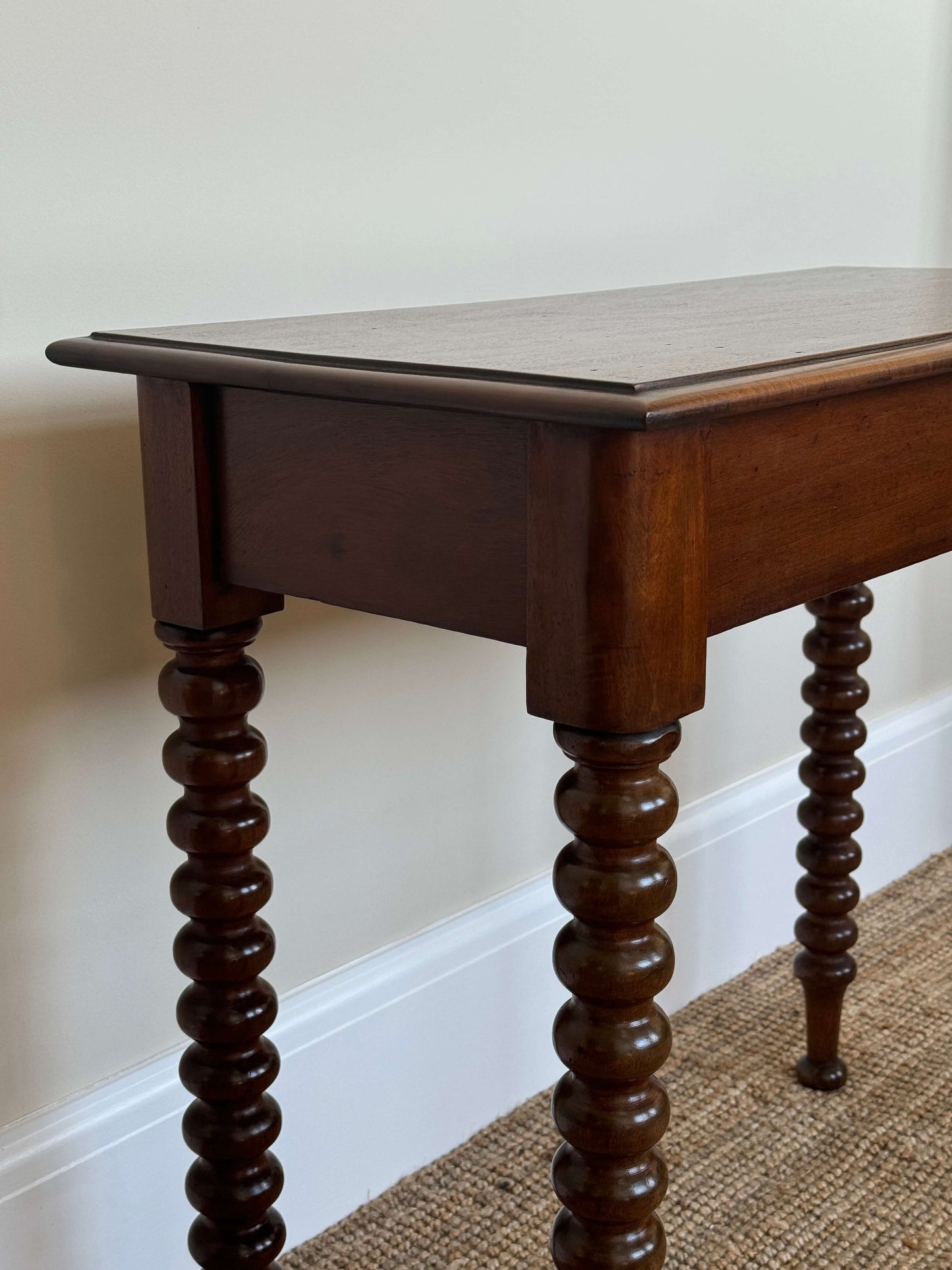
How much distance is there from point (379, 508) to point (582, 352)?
142mm

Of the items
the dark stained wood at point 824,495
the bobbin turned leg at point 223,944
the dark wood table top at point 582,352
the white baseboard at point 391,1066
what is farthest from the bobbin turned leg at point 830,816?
the bobbin turned leg at point 223,944

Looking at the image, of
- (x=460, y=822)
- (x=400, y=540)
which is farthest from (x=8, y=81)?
(x=460, y=822)

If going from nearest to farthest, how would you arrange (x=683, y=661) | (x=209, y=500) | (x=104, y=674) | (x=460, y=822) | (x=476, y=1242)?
(x=683, y=661) < (x=209, y=500) < (x=104, y=674) < (x=476, y=1242) < (x=460, y=822)

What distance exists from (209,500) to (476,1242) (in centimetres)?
74

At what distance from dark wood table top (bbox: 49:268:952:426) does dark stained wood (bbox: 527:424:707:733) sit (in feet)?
0.10

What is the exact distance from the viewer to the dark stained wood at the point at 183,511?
2.92ft

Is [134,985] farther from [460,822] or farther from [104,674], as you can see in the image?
[460,822]

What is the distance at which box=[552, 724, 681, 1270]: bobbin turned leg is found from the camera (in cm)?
73

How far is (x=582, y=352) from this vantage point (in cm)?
78

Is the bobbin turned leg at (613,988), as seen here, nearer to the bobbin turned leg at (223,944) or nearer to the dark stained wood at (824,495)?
the dark stained wood at (824,495)

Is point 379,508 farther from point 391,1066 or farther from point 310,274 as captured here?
point 391,1066

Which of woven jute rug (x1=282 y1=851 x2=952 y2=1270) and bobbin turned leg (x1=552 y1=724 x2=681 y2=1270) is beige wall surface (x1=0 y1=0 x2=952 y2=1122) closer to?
woven jute rug (x1=282 y1=851 x2=952 y2=1270)

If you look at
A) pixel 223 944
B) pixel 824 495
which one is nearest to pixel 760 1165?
pixel 223 944

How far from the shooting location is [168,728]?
114 cm
